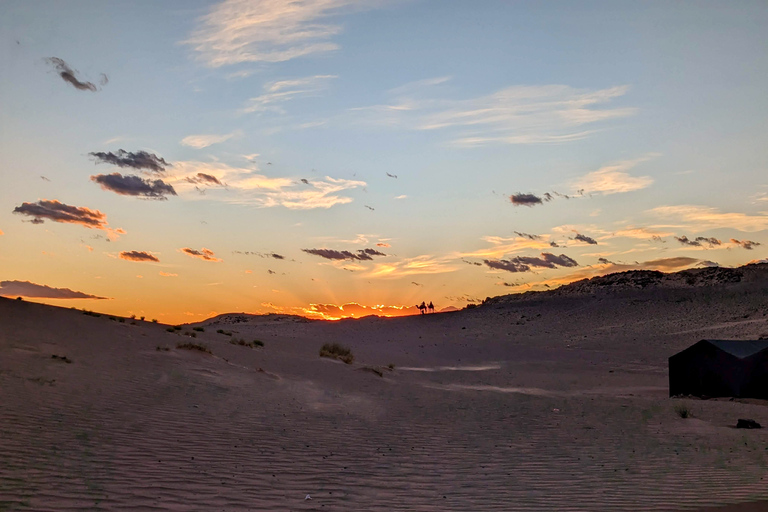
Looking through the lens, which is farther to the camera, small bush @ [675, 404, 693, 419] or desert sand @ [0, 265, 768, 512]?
small bush @ [675, 404, 693, 419]

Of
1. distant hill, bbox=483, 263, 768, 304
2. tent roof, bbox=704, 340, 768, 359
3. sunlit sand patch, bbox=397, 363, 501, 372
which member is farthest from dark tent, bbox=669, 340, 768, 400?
distant hill, bbox=483, 263, 768, 304

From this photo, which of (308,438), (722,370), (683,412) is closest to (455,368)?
(722,370)

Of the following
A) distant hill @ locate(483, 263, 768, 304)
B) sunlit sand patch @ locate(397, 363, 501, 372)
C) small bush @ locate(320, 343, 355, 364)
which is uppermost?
distant hill @ locate(483, 263, 768, 304)

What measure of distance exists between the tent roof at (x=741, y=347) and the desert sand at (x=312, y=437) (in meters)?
2.06

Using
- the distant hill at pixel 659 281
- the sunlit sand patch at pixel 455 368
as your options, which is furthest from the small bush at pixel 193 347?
the distant hill at pixel 659 281

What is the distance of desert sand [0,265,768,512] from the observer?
8.71 m

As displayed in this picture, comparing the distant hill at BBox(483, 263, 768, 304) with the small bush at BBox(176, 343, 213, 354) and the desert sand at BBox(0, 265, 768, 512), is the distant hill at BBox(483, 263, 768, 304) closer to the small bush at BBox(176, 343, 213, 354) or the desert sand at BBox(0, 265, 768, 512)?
the desert sand at BBox(0, 265, 768, 512)

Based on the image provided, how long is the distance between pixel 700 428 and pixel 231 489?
42.5 feet

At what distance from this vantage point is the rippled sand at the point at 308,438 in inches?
343

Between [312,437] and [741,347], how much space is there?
63.9 feet

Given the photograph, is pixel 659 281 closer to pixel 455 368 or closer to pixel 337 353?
pixel 455 368

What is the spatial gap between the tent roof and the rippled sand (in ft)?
7.29

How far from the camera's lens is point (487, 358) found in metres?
51.6

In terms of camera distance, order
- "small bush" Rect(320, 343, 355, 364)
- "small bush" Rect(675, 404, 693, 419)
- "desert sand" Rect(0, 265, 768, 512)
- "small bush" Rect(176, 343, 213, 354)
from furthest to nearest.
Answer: "small bush" Rect(320, 343, 355, 364) < "small bush" Rect(176, 343, 213, 354) < "small bush" Rect(675, 404, 693, 419) < "desert sand" Rect(0, 265, 768, 512)
